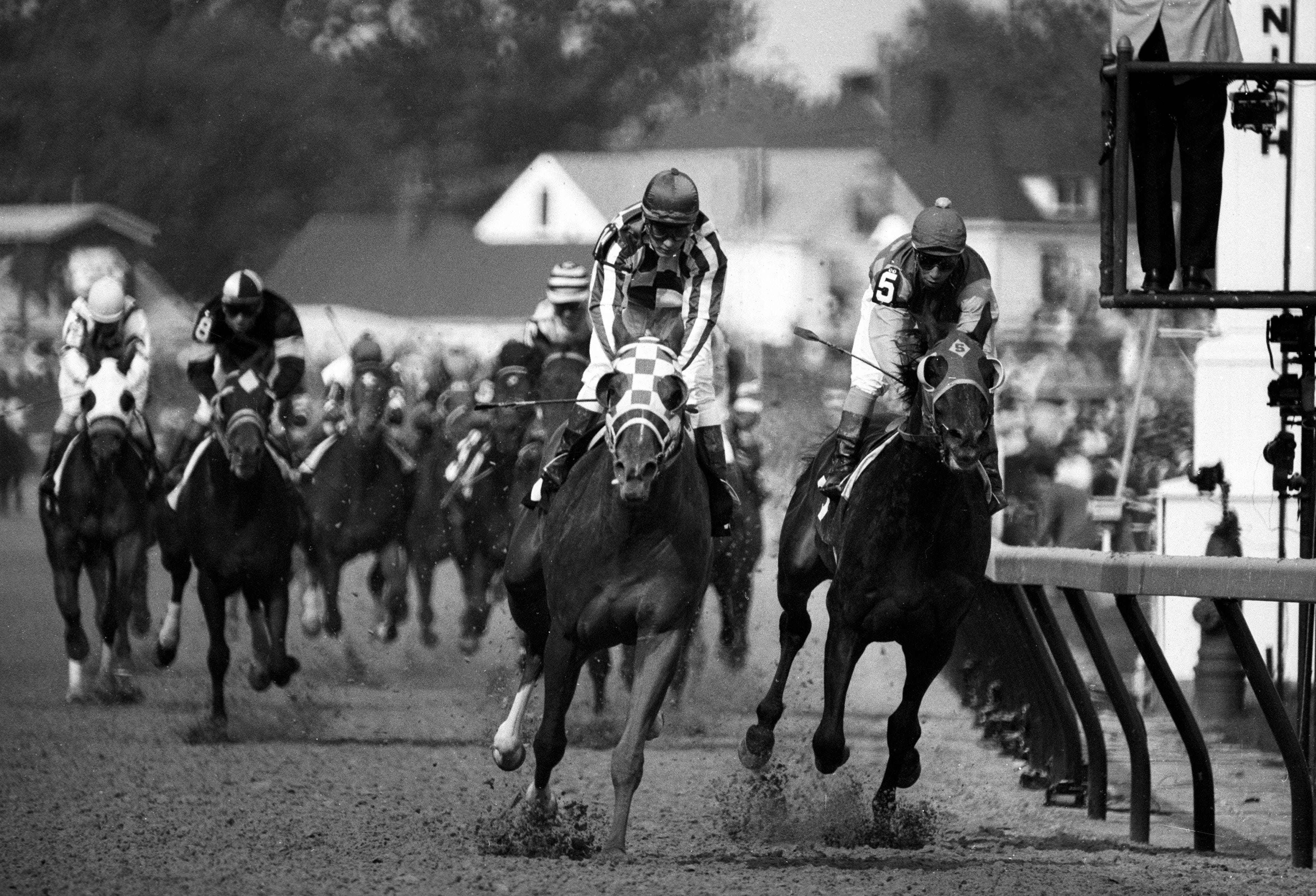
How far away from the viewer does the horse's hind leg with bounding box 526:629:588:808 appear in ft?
27.2

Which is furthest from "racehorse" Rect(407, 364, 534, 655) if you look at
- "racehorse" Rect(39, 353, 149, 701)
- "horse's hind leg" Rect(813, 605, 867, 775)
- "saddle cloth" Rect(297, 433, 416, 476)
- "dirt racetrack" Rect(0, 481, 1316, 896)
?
"horse's hind leg" Rect(813, 605, 867, 775)

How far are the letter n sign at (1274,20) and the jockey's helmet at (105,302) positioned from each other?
21.6 ft

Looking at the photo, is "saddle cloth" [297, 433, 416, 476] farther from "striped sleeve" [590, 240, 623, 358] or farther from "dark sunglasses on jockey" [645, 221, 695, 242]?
"dark sunglasses on jockey" [645, 221, 695, 242]

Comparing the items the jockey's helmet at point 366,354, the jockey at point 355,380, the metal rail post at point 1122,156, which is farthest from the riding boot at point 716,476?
the jockey's helmet at point 366,354

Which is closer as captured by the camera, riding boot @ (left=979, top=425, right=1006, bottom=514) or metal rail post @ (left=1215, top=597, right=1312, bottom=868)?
metal rail post @ (left=1215, top=597, right=1312, bottom=868)

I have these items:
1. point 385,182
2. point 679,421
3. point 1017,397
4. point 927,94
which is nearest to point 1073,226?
point 927,94

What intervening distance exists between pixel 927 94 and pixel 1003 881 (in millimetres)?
13831

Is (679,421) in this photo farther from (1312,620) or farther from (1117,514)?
(1117,514)

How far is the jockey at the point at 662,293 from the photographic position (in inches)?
335

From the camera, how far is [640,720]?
26.5 ft

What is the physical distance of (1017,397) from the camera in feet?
56.6

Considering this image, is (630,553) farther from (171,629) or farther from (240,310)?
(171,629)

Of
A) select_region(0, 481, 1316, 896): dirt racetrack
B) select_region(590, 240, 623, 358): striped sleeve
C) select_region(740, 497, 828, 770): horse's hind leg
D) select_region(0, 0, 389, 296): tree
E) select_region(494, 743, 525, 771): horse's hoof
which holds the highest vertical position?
select_region(0, 0, 389, 296): tree

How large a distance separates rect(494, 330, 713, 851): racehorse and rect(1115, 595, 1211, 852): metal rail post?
1532mm
